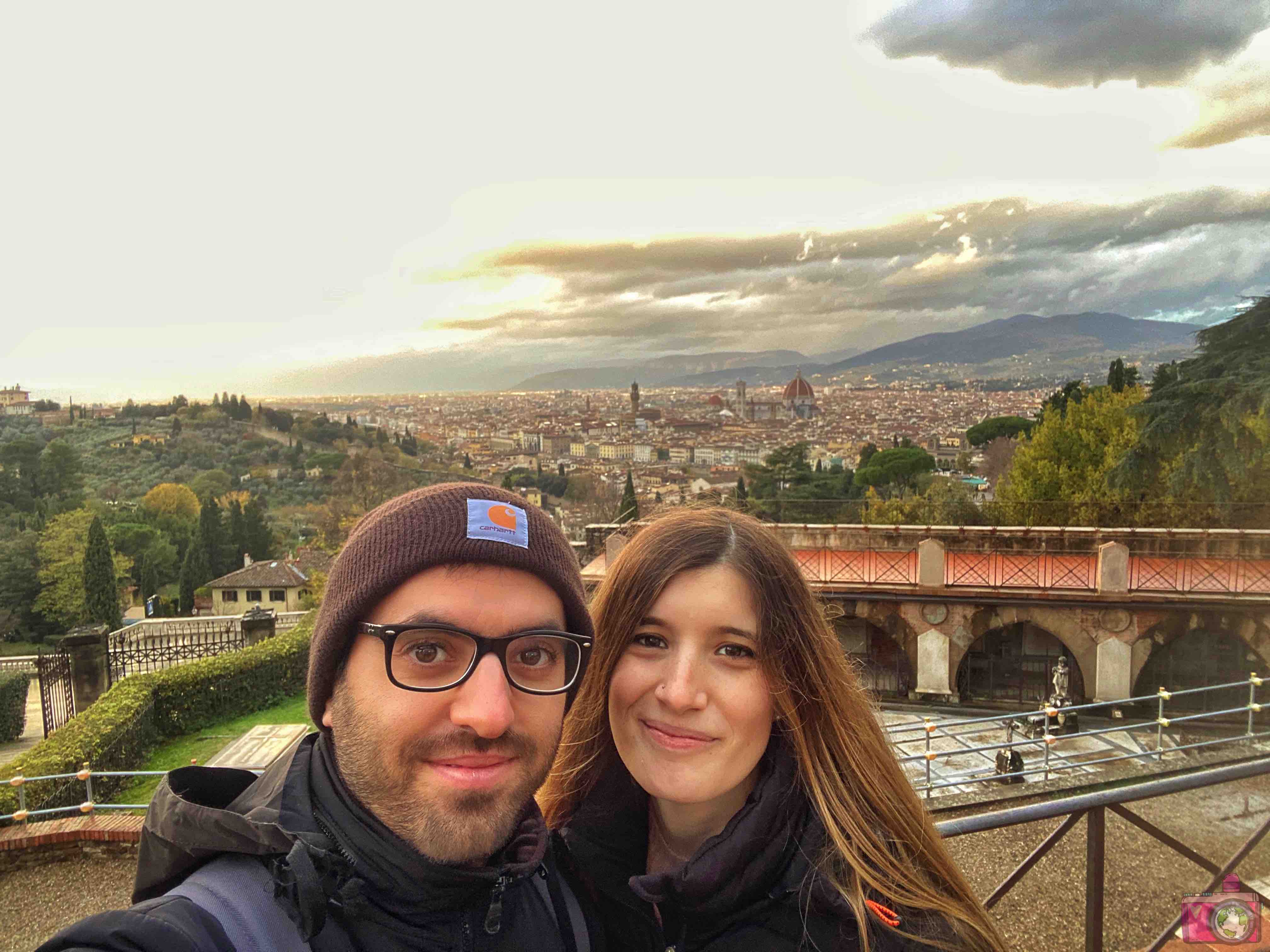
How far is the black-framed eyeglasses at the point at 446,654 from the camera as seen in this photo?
1153mm

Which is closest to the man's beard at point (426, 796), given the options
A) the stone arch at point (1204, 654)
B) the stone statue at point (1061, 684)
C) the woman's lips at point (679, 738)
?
the woman's lips at point (679, 738)

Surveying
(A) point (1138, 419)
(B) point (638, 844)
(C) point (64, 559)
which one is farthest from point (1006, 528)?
(C) point (64, 559)

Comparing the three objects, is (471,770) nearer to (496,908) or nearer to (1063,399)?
(496,908)

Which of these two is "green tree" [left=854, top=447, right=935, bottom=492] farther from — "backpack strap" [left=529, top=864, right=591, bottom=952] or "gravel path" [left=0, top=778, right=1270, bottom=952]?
"backpack strap" [left=529, top=864, right=591, bottom=952]

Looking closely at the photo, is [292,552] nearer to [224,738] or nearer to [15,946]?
[224,738]

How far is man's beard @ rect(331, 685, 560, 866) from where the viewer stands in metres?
1.12

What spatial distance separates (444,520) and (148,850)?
0.59 meters

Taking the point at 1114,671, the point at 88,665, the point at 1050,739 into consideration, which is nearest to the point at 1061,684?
the point at 1114,671

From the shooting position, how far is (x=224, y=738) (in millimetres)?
10422

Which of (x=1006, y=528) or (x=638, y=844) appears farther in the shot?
(x=1006, y=528)

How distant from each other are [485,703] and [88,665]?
13364 millimetres

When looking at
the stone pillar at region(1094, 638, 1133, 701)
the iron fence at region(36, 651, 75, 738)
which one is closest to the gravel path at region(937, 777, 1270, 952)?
the stone pillar at region(1094, 638, 1133, 701)

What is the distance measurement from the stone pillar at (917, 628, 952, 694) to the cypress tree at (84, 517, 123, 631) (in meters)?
27.3

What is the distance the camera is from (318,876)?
3.26 feet
